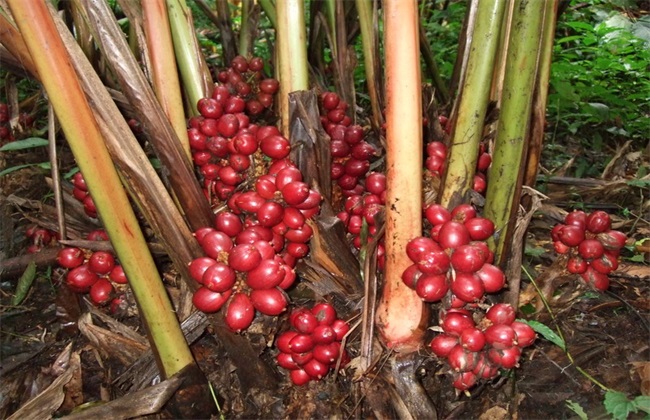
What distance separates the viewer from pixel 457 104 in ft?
5.31

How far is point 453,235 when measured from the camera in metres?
1.40

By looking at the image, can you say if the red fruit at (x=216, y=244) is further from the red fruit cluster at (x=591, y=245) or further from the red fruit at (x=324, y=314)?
the red fruit cluster at (x=591, y=245)

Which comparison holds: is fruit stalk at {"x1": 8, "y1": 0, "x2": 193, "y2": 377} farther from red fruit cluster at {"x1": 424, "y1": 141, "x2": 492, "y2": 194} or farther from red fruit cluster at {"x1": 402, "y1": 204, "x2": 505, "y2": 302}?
red fruit cluster at {"x1": 424, "y1": 141, "x2": 492, "y2": 194}

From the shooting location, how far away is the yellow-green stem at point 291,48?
6.15 ft

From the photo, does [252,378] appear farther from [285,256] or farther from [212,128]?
[212,128]

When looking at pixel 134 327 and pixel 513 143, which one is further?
pixel 134 327

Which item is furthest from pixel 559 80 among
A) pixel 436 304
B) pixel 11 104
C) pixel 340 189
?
pixel 11 104

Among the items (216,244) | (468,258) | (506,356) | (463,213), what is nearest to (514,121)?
(463,213)

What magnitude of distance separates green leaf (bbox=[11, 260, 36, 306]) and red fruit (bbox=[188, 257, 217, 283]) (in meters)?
1.02

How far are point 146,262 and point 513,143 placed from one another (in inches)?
→ 42.5

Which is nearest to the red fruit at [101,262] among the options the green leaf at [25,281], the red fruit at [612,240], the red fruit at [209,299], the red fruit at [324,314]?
the green leaf at [25,281]

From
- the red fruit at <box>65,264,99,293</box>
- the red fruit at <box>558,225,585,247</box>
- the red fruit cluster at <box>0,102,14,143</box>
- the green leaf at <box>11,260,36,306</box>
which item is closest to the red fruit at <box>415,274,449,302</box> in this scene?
the red fruit at <box>558,225,585,247</box>

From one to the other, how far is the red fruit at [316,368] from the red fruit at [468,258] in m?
0.51

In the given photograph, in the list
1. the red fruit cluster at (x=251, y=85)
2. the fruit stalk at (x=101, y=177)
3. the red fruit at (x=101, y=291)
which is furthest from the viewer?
the red fruit cluster at (x=251, y=85)
